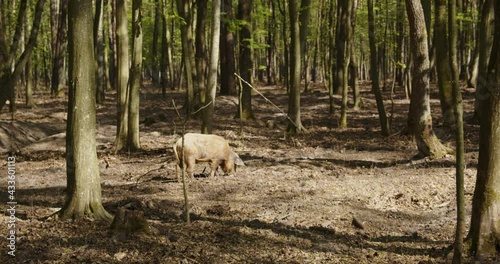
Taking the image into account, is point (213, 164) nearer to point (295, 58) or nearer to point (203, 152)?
point (203, 152)

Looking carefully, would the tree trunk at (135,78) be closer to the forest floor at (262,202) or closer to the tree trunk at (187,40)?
the forest floor at (262,202)

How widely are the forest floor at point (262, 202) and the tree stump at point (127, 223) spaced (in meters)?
0.12

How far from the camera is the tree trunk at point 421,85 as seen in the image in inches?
456

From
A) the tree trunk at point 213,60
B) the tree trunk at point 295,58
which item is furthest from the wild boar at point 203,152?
the tree trunk at point 295,58

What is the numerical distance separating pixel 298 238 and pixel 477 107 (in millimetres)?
11480

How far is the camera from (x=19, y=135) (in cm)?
1466

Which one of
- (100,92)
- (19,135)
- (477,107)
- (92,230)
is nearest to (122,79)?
(19,135)

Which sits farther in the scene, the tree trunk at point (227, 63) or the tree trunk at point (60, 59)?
the tree trunk at point (60, 59)

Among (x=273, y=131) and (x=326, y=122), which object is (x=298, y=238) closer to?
(x=273, y=131)

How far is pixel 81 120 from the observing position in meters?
6.51

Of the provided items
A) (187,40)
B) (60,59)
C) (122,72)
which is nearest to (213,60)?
(122,72)

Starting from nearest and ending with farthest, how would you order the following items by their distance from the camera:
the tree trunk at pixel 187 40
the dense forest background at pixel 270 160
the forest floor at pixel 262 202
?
the dense forest background at pixel 270 160
the forest floor at pixel 262 202
the tree trunk at pixel 187 40

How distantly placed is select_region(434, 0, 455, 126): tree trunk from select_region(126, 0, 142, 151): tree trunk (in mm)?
7316

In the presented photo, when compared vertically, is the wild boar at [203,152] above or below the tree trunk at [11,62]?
below
